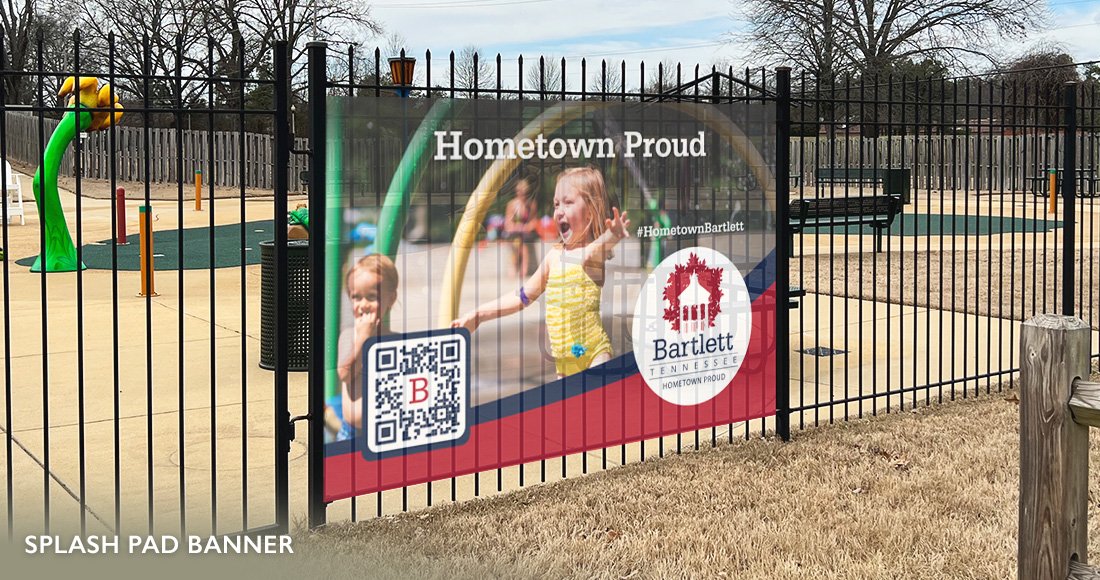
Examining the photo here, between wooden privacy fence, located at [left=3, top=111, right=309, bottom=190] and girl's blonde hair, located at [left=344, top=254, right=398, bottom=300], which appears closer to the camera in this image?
girl's blonde hair, located at [left=344, top=254, right=398, bottom=300]

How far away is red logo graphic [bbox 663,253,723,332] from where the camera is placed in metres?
6.12

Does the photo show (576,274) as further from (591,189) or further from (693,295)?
(693,295)

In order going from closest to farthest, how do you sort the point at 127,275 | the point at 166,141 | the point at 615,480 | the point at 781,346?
1. the point at 615,480
2. the point at 781,346
3. the point at 127,275
4. the point at 166,141

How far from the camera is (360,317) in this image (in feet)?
16.5

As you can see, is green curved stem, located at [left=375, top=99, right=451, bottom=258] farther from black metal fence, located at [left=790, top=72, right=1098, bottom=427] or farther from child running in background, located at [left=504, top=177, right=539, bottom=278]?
black metal fence, located at [left=790, top=72, right=1098, bottom=427]

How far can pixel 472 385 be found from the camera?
5410 millimetres

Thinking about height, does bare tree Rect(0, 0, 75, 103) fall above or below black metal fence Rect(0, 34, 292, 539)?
above

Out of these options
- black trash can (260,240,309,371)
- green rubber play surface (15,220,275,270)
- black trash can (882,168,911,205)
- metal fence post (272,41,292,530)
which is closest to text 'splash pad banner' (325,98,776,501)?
metal fence post (272,41,292,530)

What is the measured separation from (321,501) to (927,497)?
2810 millimetres

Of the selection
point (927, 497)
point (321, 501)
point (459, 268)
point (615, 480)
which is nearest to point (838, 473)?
point (927, 497)

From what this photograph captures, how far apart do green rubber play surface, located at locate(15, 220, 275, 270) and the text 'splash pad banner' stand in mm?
7994

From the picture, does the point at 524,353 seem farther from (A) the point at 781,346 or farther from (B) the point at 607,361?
(A) the point at 781,346

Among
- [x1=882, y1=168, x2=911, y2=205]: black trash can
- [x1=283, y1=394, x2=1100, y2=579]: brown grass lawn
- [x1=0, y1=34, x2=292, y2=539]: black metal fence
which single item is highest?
[x1=882, y1=168, x2=911, y2=205]: black trash can

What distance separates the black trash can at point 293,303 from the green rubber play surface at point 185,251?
5083 millimetres
